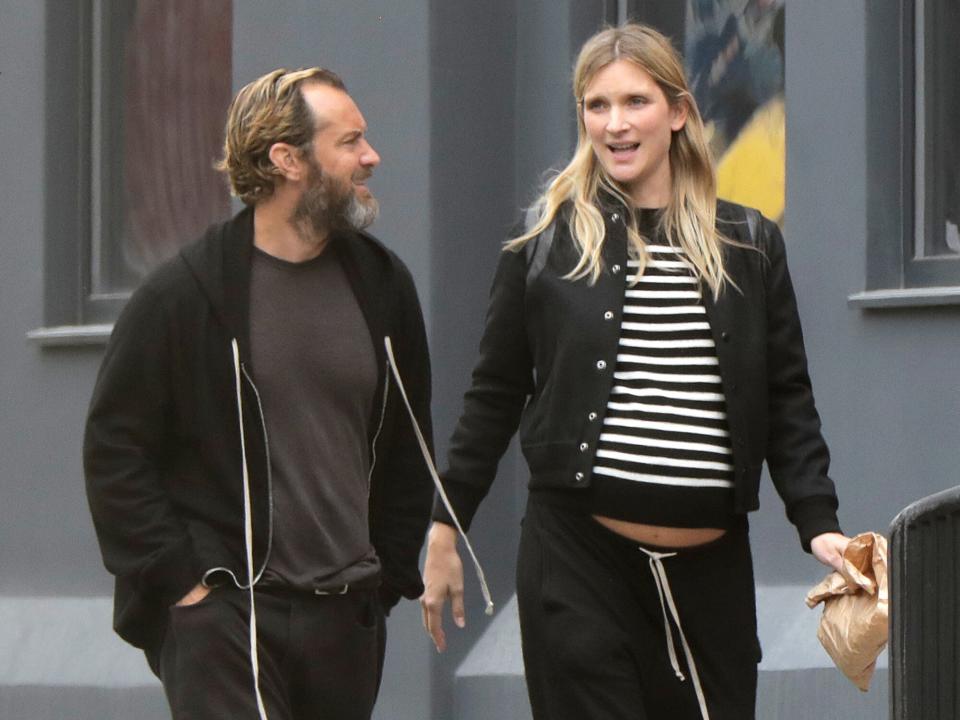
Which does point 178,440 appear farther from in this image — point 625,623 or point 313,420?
point 625,623

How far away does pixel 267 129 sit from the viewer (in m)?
5.16

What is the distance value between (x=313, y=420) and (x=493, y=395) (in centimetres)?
39

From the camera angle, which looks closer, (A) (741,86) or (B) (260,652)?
(B) (260,652)

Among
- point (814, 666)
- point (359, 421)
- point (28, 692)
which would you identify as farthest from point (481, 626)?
point (359, 421)

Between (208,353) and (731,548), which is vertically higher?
(208,353)

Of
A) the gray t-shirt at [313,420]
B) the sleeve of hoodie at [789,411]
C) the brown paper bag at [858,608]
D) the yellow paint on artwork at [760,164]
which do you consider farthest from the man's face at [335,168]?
the yellow paint on artwork at [760,164]

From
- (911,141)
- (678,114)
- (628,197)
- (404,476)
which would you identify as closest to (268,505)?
(404,476)

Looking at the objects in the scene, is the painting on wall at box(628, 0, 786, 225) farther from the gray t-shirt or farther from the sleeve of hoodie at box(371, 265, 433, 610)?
the gray t-shirt

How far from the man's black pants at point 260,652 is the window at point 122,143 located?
16.6 feet

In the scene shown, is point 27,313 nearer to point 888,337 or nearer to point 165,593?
point 888,337

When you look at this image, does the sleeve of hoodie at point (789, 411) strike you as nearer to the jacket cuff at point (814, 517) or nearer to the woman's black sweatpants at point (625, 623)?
the jacket cuff at point (814, 517)

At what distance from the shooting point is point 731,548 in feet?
15.9

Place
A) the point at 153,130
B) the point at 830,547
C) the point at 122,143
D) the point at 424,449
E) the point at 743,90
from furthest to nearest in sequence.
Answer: the point at 122,143 < the point at 153,130 < the point at 743,90 < the point at 424,449 < the point at 830,547

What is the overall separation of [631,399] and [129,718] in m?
5.08
